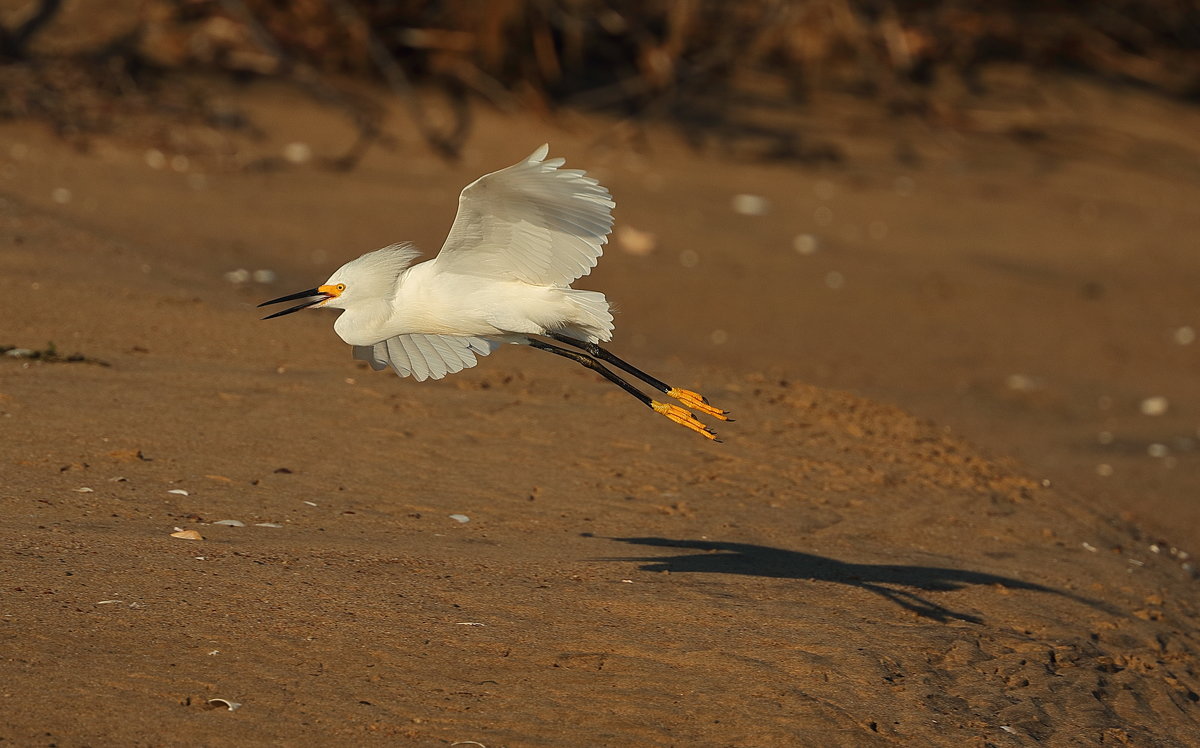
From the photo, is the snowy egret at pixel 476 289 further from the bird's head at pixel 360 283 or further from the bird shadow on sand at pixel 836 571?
the bird shadow on sand at pixel 836 571

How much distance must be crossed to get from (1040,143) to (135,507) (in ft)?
38.1

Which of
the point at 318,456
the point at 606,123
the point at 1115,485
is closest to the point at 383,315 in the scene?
the point at 318,456

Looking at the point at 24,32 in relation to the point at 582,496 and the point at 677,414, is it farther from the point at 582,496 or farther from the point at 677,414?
the point at 677,414

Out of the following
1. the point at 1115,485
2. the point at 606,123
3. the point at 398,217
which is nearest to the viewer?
the point at 1115,485

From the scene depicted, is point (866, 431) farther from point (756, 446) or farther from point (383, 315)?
point (383, 315)

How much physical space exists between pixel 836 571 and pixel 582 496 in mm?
1116

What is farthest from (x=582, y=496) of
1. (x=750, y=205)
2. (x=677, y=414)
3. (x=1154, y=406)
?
(x=750, y=205)

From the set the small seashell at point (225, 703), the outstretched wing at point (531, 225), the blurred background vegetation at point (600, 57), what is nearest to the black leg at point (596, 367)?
the outstretched wing at point (531, 225)

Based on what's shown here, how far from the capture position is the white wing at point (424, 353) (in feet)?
16.6

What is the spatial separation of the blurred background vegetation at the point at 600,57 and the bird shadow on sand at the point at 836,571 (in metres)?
6.97

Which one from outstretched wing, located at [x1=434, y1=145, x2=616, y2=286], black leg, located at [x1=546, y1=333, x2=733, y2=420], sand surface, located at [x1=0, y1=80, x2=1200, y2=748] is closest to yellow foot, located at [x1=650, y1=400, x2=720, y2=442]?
black leg, located at [x1=546, y1=333, x2=733, y2=420]

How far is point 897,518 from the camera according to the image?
6047 mm

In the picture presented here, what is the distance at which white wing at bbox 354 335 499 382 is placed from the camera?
16.6 feet

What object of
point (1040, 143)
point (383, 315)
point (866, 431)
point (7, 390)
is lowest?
point (1040, 143)
